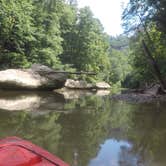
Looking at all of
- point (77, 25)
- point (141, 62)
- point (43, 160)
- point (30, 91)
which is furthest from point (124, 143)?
point (77, 25)

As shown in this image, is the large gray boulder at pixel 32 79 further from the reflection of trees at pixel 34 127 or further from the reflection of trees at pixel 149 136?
the reflection of trees at pixel 149 136

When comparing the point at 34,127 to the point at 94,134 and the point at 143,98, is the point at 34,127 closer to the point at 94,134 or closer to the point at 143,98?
the point at 94,134

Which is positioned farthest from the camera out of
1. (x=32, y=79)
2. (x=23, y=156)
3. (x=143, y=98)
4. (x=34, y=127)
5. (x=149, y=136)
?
(x=32, y=79)

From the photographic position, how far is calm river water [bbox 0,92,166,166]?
4.88m

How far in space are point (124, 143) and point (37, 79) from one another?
45.7 ft

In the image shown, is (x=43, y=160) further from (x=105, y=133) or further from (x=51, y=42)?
(x=51, y=42)

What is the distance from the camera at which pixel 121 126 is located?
7730mm

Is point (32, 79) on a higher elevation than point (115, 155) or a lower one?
higher

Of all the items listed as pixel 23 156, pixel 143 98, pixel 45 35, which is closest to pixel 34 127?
pixel 23 156

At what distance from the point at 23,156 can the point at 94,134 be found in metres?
4.26

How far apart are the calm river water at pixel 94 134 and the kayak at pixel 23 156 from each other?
1861 millimetres

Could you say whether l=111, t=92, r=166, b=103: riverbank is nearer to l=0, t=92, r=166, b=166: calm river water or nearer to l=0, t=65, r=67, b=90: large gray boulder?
l=0, t=92, r=166, b=166: calm river water

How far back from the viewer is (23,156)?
247 centimetres

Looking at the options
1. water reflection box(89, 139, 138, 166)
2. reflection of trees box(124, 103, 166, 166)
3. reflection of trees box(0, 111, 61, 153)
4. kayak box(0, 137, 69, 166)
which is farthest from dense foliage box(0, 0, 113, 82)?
kayak box(0, 137, 69, 166)
